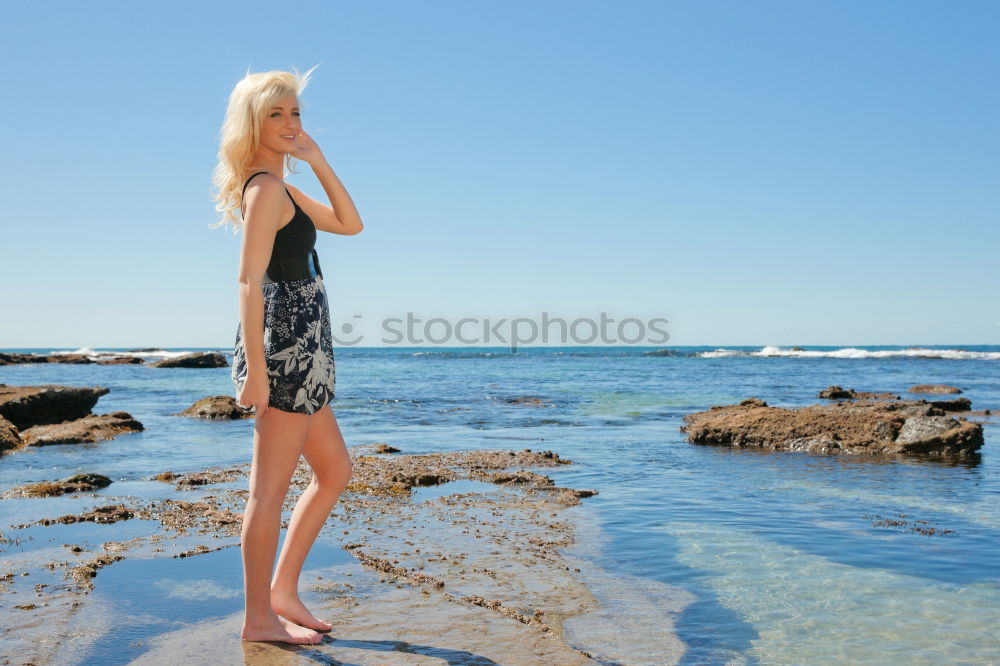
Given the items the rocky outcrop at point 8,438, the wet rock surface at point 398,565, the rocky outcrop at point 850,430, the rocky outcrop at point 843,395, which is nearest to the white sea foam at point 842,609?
the wet rock surface at point 398,565

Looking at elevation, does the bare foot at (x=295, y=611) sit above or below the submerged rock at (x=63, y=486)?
above

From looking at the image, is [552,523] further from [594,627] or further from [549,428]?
[549,428]

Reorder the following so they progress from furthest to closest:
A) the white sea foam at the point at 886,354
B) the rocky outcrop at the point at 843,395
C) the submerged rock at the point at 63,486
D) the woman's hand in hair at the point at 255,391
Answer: the white sea foam at the point at 886,354, the rocky outcrop at the point at 843,395, the submerged rock at the point at 63,486, the woman's hand in hair at the point at 255,391

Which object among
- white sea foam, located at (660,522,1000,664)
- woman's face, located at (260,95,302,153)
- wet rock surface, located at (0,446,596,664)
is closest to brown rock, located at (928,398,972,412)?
wet rock surface, located at (0,446,596,664)

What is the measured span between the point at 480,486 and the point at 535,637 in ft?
12.5

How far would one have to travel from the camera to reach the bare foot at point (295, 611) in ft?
10.8

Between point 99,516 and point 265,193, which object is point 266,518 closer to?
point 265,193

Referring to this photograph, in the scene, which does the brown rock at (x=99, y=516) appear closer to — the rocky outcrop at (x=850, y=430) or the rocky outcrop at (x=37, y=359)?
the rocky outcrop at (x=850, y=430)

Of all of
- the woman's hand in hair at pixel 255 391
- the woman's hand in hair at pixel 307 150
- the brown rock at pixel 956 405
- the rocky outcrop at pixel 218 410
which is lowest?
the rocky outcrop at pixel 218 410

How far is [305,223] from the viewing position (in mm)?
3230

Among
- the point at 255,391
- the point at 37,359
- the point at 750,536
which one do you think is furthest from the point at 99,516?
the point at 37,359

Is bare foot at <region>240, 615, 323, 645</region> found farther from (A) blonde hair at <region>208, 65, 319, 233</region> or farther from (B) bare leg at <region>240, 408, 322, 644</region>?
(A) blonde hair at <region>208, 65, 319, 233</region>

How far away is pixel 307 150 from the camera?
10.8 ft

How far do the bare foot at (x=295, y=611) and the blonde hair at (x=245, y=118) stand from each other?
5.66 ft
